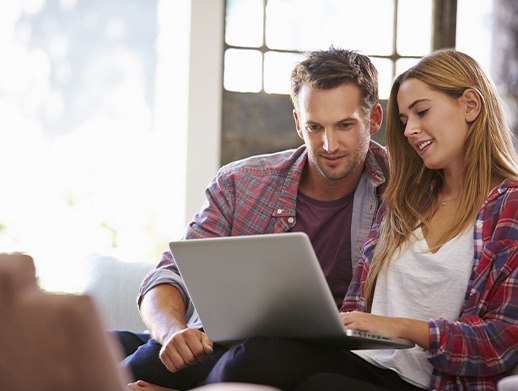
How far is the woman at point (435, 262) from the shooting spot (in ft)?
5.81

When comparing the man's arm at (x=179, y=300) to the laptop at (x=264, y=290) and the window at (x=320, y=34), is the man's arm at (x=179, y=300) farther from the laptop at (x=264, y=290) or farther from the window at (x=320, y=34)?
the window at (x=320, y=34)

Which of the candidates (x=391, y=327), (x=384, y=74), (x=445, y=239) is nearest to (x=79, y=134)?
(x=384, y=74)

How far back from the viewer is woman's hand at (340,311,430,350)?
178cm

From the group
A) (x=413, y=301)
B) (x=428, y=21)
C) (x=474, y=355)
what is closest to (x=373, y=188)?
(x=413, y=301)

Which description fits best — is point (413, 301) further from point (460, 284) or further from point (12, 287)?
point (12, 287)

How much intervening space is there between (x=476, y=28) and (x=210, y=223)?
7.22 feet

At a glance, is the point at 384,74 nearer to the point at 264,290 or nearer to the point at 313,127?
the point at 313,127

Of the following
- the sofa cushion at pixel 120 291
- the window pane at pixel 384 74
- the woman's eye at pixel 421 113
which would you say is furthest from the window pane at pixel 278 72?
the woman's eye at pixel 421 113

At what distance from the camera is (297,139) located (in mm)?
4090

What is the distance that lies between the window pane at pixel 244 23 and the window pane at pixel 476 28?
0.95 m

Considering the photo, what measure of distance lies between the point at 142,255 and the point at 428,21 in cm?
219

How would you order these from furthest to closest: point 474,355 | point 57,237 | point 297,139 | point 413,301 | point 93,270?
point 57,237
point 297,139
point 93,270
point 413,301
point 474,355

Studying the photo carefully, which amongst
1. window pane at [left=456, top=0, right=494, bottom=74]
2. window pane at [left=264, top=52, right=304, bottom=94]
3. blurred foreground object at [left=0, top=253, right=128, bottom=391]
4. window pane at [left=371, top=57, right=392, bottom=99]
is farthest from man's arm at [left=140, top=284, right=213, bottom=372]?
window pane at [left=456, top=0, right=494, bottom=74]

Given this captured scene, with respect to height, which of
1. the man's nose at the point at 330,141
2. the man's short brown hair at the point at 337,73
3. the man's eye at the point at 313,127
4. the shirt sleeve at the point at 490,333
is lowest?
the shirt sleeve at the point at 490,333
